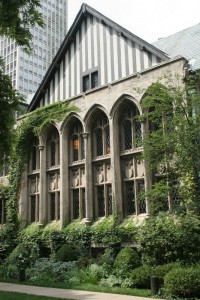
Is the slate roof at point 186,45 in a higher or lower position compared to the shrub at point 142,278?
higher

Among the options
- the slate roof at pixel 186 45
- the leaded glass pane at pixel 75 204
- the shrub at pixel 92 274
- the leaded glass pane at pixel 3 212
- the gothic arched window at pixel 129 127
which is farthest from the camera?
the leaded glass pane at pixel 3 212

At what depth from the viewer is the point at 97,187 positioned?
20000mm

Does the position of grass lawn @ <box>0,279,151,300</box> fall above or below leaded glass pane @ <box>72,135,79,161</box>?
below

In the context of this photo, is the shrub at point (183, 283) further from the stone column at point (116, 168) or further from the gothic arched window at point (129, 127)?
the gothic arched window at point (129, 127)

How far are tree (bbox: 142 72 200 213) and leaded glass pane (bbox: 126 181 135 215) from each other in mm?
4222

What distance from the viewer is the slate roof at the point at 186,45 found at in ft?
61.4

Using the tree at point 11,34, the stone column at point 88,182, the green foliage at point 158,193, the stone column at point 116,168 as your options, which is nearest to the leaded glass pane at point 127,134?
the stone column at point 116,168

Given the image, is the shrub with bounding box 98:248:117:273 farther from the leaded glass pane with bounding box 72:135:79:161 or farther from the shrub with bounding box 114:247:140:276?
the leaded glass pane with bounding box 72:135:79:161

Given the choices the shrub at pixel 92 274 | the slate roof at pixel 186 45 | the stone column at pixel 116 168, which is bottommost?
the shrub at pixel 92 274

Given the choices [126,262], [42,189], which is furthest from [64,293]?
[42,189]

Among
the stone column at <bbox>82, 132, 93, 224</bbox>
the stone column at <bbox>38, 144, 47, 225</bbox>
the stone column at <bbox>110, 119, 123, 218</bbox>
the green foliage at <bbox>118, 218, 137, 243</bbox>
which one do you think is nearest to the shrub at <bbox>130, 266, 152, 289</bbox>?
the green foliage at <bbox>118, 218, 137, 243</bbox>

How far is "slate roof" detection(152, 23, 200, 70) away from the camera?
61.4 ft

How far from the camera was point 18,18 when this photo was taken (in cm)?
1002

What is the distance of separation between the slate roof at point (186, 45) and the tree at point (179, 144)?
4.33m
